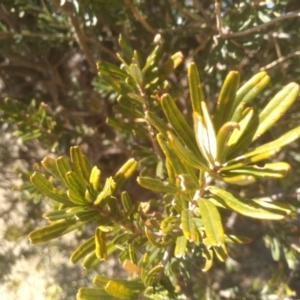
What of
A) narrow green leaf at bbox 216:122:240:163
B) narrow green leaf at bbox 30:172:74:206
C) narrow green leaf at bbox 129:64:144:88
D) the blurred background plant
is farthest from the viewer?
the blurred background plant

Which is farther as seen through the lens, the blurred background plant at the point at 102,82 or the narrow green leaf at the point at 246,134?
the blurred background plant at the point at 102,82

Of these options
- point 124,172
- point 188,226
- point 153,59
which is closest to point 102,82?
point 153,59

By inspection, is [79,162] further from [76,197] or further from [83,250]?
[83,250]

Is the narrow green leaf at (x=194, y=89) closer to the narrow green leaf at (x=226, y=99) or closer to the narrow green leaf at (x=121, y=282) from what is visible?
the narrow green leaf at (x=226, y=99)

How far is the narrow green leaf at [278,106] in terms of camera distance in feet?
1.30

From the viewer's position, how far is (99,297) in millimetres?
516

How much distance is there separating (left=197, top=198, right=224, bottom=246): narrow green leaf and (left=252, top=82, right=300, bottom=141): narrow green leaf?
0.09 metres

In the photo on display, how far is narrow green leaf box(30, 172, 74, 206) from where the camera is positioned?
0.46 meters

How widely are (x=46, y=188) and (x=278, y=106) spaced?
A: 28cm

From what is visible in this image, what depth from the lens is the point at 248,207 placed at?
42cm

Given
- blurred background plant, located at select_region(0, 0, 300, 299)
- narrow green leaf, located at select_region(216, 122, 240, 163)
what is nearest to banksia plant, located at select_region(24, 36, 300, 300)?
narrow green leaf, located at select_region(216, 122, 240, 163)

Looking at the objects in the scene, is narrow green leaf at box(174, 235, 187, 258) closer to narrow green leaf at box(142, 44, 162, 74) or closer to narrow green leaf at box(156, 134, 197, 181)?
narrow green leaf at box(156, 134, 197, 181)

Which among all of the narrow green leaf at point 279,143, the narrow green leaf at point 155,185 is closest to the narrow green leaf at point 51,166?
the narrow green leaf at point 155,185

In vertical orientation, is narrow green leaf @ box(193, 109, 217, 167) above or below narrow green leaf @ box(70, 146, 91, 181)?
below
